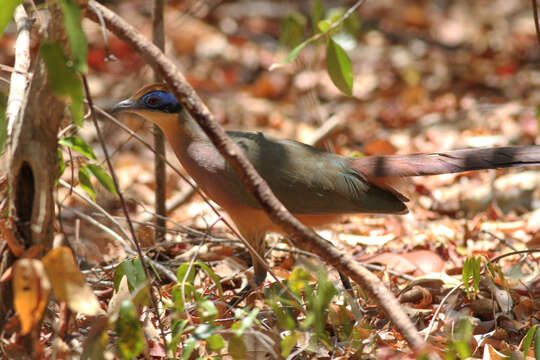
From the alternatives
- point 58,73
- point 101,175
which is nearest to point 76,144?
point 101,175

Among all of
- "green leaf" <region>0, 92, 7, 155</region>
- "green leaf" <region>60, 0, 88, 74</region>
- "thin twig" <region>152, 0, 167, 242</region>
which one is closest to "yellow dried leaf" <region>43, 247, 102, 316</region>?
"green leaf" <region>0, 92, 7, 155</region>

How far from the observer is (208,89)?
8.27 meters

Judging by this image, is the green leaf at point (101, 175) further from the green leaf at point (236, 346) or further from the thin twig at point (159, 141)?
the green leaf at point (236, 346)

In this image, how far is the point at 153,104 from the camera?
12.5 ft

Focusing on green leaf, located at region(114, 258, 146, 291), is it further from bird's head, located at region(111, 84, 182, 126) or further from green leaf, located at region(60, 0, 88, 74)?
bird's head, located at region(111, 84, 182, 126)

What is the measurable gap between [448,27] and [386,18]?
38.4 inches

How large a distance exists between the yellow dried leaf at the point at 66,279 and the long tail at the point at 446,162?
211 centimetres

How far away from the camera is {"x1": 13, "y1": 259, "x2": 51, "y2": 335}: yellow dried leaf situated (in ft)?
6.49

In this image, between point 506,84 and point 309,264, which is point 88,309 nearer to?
point 309,264

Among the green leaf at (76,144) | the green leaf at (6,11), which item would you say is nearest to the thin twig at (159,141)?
the green leaf at (76,144)

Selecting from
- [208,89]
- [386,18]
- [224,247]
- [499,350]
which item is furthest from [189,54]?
[499,350]

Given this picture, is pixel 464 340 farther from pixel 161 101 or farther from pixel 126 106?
pixel 126 106

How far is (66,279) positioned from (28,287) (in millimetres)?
120

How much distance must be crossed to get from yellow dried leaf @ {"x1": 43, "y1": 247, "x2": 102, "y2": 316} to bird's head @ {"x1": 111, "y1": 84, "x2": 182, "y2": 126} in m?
1.83
